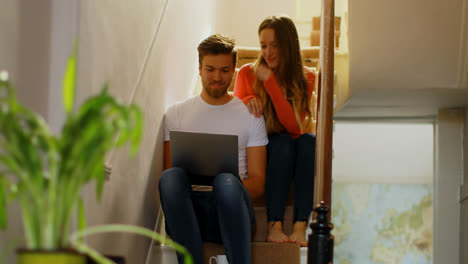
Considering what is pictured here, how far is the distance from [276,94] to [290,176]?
1.24 ft

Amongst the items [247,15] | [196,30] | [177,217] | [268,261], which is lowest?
[268,261]

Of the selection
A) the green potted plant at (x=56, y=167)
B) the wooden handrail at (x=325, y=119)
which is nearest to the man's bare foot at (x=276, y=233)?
the wooden handrail at (x=325, y=119)

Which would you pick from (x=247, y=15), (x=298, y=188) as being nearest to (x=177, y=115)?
(x=298, y=188)

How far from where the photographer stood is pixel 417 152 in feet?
19.9

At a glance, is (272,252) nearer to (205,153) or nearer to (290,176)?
(290,176)

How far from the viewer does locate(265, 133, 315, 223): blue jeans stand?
250cm

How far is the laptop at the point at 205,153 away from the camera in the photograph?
234 cm

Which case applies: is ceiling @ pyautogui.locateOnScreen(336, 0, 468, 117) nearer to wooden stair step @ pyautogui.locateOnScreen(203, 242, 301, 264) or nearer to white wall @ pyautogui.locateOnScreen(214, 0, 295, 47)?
Result: white wall @ pyautogui.locateOnScreen(214, 0, 295, 47)

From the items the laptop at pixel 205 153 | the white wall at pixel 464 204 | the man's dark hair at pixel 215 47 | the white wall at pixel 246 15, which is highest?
the white wall at pixel 246 15

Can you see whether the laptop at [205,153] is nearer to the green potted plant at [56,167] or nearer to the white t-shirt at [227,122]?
the white t-shirt at [227,122]

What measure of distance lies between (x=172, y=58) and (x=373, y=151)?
3.47m

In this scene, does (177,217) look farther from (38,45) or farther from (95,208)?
(38,45)

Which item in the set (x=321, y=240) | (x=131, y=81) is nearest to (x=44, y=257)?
(x=321, y=240)

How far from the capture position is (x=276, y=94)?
8.83 feet
